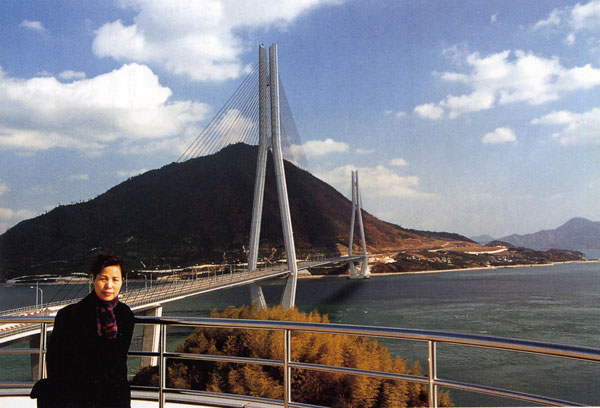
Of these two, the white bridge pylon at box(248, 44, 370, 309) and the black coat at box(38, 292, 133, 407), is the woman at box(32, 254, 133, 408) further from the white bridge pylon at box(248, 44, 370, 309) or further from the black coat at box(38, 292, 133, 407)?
the white bridge pylon at box(248, 44, 370, 309)

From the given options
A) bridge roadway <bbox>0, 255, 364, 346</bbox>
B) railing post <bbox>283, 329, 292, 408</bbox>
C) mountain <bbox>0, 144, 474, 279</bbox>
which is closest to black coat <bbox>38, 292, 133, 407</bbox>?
railing post <bbox>283, 329, 292, 408</bbox>

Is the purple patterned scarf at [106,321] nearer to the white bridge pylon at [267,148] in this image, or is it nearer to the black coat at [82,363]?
the black coat at [82,363]

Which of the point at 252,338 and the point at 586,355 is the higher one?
the point at 586,355

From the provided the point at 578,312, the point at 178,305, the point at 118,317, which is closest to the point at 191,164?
the point at 178,305

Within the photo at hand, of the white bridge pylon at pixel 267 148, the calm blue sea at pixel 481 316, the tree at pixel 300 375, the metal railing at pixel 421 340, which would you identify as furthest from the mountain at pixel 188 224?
the metal railing at pixel 421 340

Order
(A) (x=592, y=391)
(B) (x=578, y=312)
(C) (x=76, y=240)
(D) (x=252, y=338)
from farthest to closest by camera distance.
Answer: (C) (x=76, y=240) < (B) (x=578, y=312) < (A) (x=592, y=391) < (D) (x=252, y=338)

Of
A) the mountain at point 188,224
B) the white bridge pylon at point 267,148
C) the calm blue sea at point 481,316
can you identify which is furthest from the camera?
the mountain at point 188,224

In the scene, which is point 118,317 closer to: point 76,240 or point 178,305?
point 178,305
